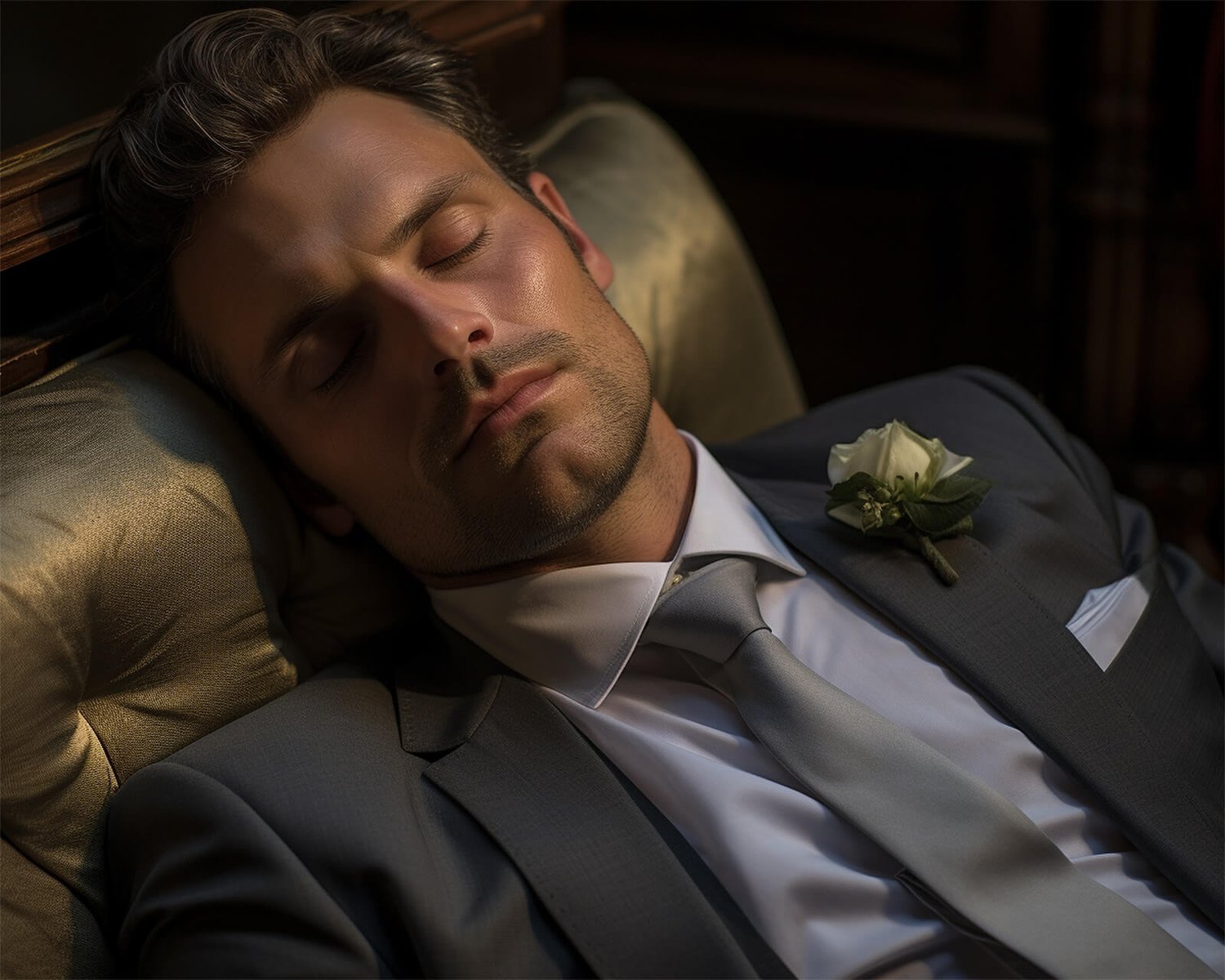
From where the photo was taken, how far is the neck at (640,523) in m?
1.28

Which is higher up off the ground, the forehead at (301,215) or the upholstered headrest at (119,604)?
the forehead at (301,215)

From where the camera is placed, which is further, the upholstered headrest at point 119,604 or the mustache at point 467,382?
the mustache at point 467,382

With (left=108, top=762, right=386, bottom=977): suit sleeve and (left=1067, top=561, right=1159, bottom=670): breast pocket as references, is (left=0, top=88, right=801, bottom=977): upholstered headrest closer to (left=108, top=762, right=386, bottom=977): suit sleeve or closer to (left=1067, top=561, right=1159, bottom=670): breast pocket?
(left=108, top=762, right=386, bottom=977): suit sleeve

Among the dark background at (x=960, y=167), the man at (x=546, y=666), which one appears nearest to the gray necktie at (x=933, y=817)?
the man at (x=546, y=666)

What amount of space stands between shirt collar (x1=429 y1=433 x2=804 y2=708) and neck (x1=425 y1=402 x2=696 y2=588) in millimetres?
39

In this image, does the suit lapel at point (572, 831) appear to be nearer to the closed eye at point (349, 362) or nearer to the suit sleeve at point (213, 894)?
the suit sleeve at point (213, 894)

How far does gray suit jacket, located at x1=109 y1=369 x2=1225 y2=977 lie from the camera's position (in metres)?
0.99

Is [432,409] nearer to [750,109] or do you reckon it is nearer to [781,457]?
[781,457]

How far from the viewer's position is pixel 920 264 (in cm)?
255

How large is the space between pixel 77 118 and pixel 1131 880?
1.69 m

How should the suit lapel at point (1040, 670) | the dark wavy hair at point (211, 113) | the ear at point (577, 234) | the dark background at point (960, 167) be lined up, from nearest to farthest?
the suit lapel at point (1040, 670) < the dark wavy hair at point (211, 113) < the ear at point (577, 234) < the dark background at point (960, 167)

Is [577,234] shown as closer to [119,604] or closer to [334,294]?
[334,294]

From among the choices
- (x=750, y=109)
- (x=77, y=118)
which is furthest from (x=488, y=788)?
(x=750, y=109)

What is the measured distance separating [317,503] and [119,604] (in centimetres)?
27
